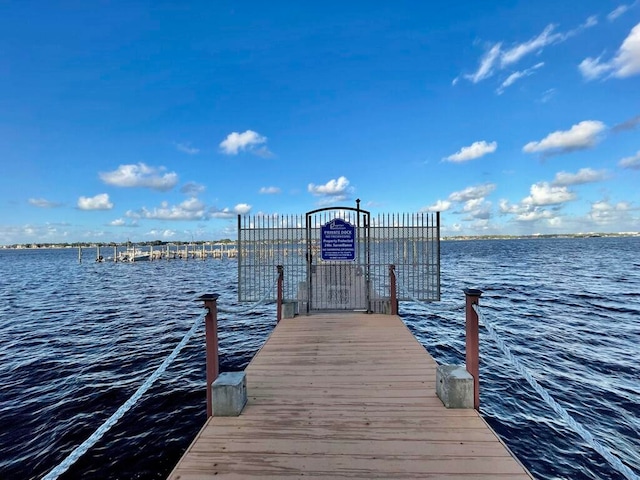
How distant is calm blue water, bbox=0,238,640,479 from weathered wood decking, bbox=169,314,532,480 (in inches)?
61.0

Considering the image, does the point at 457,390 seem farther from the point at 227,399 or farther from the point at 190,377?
the point at 190,377

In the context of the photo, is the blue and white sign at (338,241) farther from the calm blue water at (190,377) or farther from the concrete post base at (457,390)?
the concrete post base at (457,390)

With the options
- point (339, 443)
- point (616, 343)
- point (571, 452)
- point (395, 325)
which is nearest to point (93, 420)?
point (339, 443)

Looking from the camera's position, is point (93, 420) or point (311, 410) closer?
point (311, 410)

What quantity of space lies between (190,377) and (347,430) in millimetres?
6421

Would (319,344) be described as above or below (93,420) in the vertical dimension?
above

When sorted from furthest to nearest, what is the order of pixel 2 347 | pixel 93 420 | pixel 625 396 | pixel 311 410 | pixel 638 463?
pixel 2 347 → pixel 625 396 → pixel 93 420 → pixel 638 463 → pixel 311 410

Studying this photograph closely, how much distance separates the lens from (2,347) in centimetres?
1138

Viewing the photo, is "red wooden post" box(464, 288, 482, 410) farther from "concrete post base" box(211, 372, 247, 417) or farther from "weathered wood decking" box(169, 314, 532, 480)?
"concrete post base" box(211, 372, 247, 417)

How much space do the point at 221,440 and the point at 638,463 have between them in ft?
22.2

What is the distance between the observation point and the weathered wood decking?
9.53 ft

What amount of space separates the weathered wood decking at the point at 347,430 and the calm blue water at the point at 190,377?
5.09 ft

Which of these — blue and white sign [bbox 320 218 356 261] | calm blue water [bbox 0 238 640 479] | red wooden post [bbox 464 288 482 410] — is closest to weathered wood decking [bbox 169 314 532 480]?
red wooden post [bbox 464 288 482 410]

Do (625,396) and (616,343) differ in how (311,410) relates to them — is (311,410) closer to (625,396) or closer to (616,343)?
(625,396)
